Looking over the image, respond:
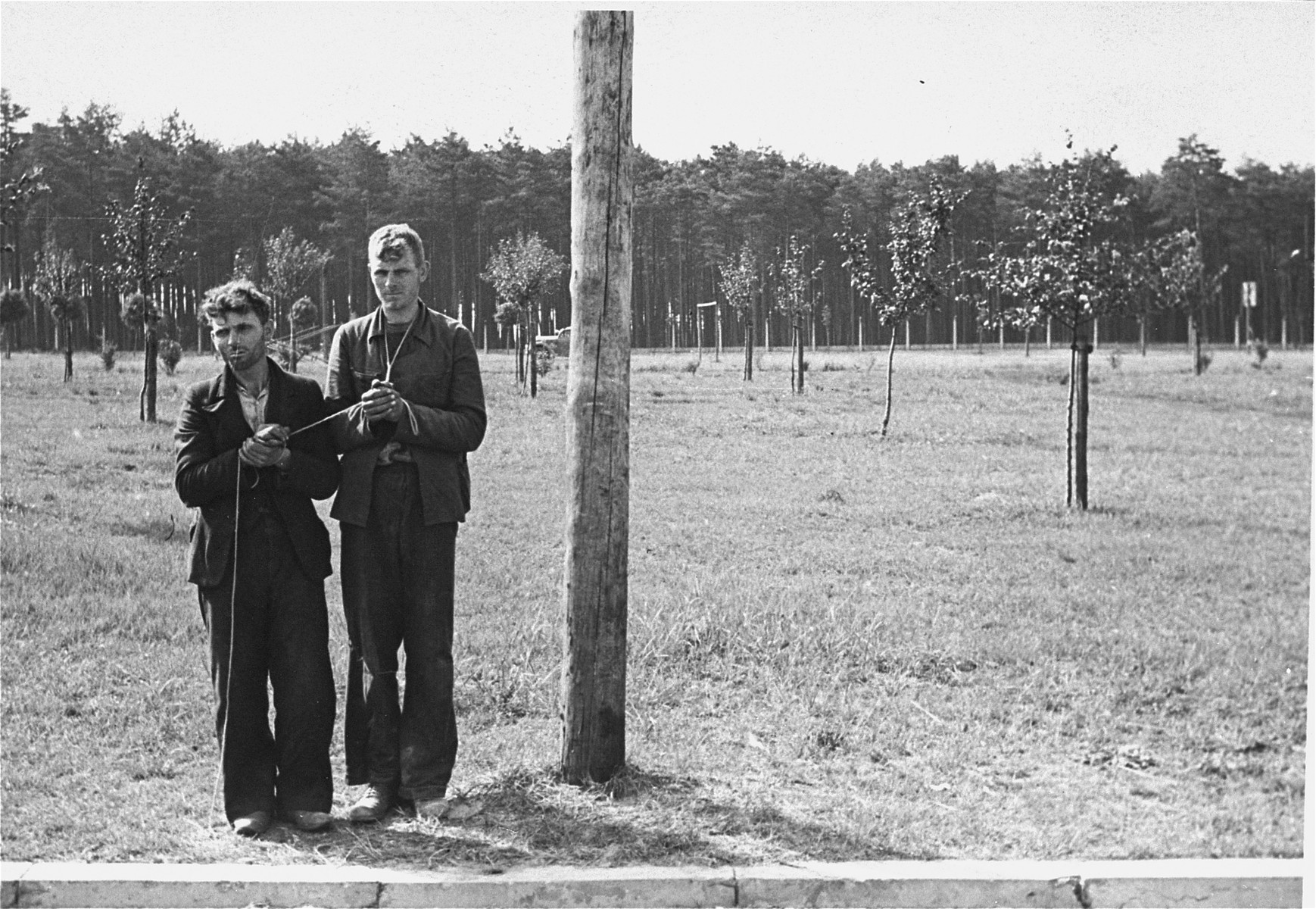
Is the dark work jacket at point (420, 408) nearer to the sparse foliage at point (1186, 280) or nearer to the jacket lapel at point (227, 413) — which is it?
the jacket lapel at point (227, 413)

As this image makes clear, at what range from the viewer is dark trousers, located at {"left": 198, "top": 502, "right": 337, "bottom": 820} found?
14.9 ft

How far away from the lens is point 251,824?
15.2ft

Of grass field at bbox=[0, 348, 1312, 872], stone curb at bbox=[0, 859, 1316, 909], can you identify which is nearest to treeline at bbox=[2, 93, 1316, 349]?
grass field at bbox=[0, 348, 1312, 872]

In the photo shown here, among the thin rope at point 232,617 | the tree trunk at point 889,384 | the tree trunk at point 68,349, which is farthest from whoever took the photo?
the tree trunk at point 889,384

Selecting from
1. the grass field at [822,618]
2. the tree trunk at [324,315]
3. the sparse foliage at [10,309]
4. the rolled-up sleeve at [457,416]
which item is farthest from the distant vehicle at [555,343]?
the sparse foliage at [10,309]

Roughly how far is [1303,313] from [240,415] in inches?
→ 187

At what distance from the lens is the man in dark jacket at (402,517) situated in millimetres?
4715

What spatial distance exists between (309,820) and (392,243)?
7.29 feet

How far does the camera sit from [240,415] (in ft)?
15.0

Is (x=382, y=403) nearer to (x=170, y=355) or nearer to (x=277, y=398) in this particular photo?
(x=277, y=398)

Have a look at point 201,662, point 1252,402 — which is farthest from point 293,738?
point 1252,402

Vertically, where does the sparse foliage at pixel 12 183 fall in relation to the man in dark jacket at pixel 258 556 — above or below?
above

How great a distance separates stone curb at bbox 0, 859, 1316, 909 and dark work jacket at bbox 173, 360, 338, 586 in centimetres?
109

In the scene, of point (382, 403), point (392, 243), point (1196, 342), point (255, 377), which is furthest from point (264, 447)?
point (1196, 342)
